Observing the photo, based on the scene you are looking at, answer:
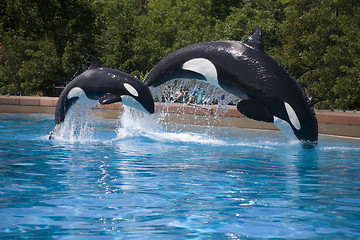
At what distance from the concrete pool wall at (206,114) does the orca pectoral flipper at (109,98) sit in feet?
6.59

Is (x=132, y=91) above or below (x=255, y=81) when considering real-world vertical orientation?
below

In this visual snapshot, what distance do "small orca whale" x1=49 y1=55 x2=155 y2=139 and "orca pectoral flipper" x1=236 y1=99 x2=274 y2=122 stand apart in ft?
6.92

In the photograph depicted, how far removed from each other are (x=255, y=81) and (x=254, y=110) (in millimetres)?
610

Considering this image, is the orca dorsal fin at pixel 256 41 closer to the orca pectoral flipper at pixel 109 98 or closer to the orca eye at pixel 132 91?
the orca eye at pixel 132 91

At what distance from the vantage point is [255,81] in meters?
9.45

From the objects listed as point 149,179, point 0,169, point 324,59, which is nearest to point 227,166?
point 149,179

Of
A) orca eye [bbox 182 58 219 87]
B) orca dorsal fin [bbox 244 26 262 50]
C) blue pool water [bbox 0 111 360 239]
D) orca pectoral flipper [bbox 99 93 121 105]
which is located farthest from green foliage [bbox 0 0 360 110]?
orca pectoral flipper [bbox 99 93 121 105]

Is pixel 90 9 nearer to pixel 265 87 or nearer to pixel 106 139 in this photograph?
pixel 106 139

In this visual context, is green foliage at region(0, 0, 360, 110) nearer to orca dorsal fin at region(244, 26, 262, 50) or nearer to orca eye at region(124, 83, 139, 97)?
orca dorsal fin at region(244, 26, 262, 50)

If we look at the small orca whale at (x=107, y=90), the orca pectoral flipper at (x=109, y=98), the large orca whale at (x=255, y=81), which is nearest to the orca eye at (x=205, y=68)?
the large orca whale at (x=255, y=81)

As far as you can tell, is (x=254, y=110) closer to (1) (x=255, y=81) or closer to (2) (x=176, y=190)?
(1) (x=255, y=81)

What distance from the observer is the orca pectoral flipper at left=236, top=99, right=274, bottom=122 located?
30.0ft

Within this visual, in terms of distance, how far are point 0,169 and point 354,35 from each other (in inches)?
628

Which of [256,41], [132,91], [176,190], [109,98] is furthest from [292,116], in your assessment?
[176,190]
